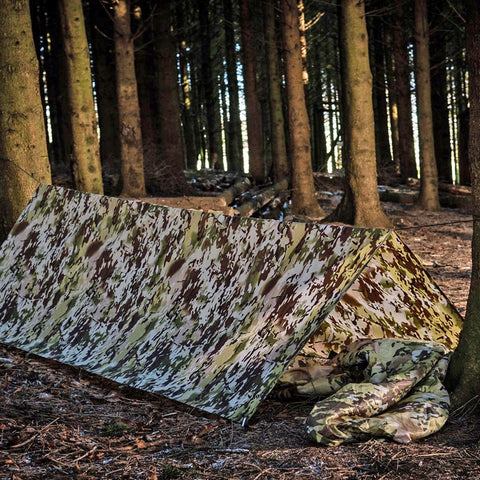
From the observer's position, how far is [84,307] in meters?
6.44

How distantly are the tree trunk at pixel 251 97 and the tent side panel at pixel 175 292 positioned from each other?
1498 centimetres

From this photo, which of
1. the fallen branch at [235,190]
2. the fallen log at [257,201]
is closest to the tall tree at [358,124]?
the fallen log at [257,201]

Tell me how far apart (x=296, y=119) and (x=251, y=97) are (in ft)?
22.9

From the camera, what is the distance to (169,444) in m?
4.35

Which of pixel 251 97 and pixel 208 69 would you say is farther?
pixel 208 69

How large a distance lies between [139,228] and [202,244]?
80cm

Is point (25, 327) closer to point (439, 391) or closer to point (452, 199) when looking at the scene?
point (439, 391)

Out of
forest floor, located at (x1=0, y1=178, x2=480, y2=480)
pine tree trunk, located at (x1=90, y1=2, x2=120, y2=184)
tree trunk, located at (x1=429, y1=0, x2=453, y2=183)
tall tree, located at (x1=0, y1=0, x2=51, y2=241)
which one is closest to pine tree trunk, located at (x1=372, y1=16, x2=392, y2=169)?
tree trunk, located at (x1=429, y1=0, x2=453, y2=183)

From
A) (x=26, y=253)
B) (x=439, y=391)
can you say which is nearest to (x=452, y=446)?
(x=439, y=391)

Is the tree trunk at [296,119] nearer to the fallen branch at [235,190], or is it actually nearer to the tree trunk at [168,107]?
the fallen branch at [235,190]

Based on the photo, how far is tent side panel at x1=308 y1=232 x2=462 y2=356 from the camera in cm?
597

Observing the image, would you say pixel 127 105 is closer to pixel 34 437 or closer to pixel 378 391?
pixel 34 437

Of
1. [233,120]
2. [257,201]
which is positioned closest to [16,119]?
[257,201]

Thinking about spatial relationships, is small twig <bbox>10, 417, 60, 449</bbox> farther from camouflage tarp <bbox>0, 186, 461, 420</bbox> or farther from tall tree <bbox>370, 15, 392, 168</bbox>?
tall tree <bbox>370, 15, 392, 168</bbox>
